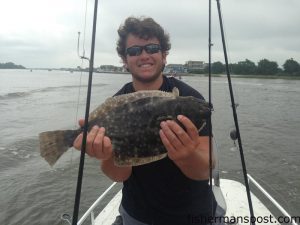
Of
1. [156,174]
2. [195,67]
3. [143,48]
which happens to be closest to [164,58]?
[143,48]

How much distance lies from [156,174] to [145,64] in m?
1.12

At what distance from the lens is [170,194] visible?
3471 millimetres

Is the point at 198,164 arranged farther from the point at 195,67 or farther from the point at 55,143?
the point at 195,67

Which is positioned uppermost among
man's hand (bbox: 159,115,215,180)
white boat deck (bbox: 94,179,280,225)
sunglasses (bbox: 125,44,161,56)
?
sunglasses (bbox: 125,44,161,56)

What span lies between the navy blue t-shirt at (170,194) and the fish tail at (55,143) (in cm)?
77

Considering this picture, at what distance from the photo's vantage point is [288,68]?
121 metres

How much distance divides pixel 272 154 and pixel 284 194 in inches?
211

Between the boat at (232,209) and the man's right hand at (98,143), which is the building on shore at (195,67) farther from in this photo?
→ the man's right hand at (98,143)

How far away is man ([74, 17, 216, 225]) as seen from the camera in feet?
11.1

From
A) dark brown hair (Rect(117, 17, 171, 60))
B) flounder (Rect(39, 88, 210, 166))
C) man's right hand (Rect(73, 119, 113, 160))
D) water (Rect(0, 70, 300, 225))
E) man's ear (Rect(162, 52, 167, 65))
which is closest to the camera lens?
man's right hand (Rect(73, 119, 113, 160))

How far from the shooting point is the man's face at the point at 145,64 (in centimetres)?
352

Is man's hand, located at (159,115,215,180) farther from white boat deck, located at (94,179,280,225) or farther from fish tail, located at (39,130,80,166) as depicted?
white boat deck, located at (94,179,280,225)

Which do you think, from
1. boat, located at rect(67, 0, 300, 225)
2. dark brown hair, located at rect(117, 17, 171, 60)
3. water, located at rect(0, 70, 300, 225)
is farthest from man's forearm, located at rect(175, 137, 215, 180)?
water, located at rect(0, 70, 300, 225)

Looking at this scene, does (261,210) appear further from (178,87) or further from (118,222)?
(178,87)
